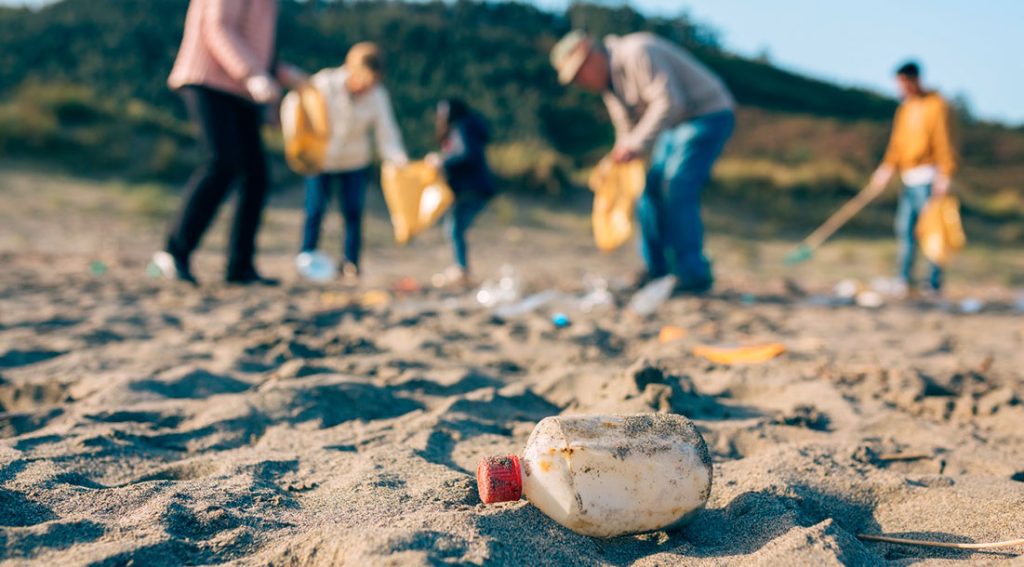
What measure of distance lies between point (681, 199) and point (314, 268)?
2285mm

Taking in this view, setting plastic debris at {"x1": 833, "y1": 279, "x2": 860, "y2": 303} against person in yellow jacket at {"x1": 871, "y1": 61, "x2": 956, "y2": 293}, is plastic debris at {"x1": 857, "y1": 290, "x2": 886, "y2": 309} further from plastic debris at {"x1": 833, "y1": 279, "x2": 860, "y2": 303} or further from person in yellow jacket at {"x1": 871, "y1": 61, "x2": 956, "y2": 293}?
person in yellow jacket at {"x1": 871, "y1": 61, "x2": 956, "y2": 293}

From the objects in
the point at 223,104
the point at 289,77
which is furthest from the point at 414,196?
the point at 223,104

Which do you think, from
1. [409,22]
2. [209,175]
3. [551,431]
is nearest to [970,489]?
[551,431]

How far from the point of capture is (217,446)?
6.53ft

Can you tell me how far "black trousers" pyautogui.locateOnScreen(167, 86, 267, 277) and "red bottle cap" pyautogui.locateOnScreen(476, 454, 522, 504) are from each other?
9.64 ft

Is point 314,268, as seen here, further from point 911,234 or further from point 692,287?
point 911,234

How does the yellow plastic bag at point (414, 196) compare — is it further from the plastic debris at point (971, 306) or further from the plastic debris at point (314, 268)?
the plastic debris at point (971, 306)

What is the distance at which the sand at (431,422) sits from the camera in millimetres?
1442

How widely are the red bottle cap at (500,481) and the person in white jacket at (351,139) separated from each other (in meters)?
3.66

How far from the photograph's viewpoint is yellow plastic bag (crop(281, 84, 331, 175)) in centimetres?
474

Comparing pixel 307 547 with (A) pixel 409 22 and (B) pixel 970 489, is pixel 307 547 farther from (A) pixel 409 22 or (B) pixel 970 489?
(A) pixel 409 22

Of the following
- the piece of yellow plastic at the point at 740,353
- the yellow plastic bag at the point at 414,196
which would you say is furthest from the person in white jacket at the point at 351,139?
the piece of yellow plastic at the point at 740,353

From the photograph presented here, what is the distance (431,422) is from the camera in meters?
2.11

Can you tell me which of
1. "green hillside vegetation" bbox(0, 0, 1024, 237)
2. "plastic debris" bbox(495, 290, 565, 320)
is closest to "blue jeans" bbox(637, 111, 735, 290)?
"plastic debris" bbox(495, 290, 565, 320)
